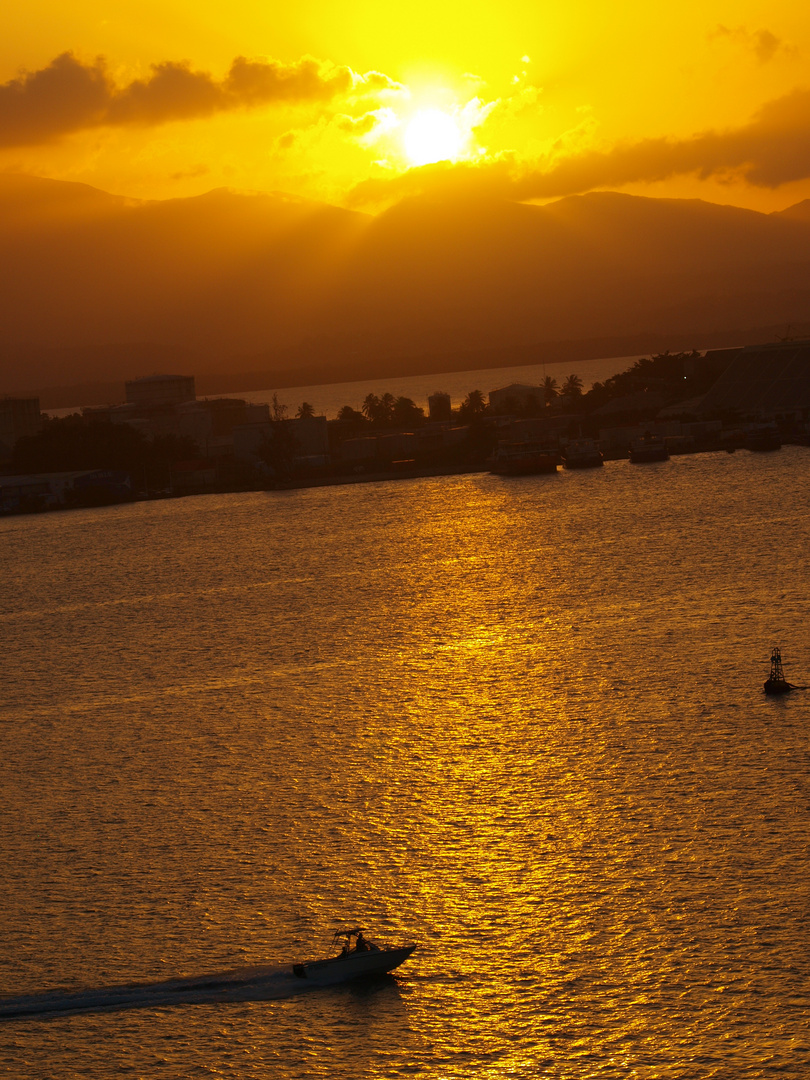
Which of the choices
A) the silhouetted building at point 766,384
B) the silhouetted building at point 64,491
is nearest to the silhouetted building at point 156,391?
the silhouetted building at point 64,491

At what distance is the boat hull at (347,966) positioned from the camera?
432 inches

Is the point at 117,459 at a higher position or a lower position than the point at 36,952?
higher

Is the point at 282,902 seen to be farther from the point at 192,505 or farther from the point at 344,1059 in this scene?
the point at 192,505

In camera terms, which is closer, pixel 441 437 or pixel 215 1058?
pixel 215 1058

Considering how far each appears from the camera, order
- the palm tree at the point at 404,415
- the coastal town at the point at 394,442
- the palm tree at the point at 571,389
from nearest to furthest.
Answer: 1. the coastal town at the point at 394,442
2. the palm tree at the point at 404,415
3. the palm tree at the point at 571,389

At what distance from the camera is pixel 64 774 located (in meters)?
17.5

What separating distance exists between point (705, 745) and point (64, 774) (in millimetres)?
9170

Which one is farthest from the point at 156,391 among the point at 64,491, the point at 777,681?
the point at 777,681

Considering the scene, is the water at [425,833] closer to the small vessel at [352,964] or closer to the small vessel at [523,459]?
the small vessel at [352,964]

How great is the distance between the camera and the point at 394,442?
68.5 m

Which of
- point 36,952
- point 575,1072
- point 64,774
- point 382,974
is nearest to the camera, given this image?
point 575,1072

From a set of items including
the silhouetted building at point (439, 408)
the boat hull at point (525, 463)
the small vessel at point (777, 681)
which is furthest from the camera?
the silhouetted building at point (439, 408)

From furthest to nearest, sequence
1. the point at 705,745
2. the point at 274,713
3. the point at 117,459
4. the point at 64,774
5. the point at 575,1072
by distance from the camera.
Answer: the point at 117,459, the point at 274,713, the point at 64,774, the point at 705,745, the point at 575,1072

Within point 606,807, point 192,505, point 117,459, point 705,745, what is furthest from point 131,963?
point 117,459
